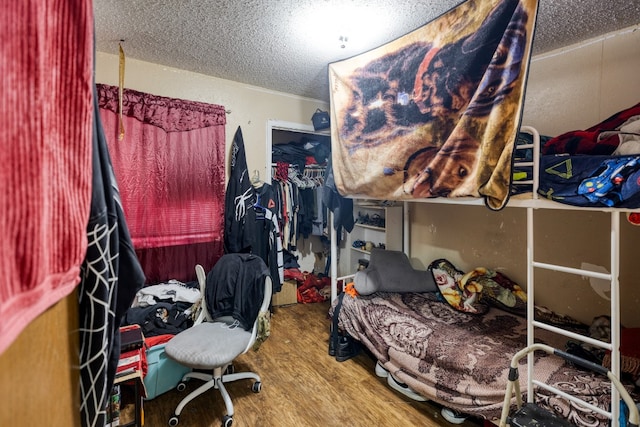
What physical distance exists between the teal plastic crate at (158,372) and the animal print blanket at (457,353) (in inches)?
52.6

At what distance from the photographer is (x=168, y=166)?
111 inches

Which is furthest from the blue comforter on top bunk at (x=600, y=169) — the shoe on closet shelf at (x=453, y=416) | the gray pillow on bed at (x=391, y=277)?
the gray pillow on bed at (x=391, y=277)

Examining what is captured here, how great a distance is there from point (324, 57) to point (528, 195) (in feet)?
6.40


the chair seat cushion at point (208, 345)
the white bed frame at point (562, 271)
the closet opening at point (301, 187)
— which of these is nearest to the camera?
the white bed frame at point (562, 271)

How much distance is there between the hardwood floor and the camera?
1.88 metres

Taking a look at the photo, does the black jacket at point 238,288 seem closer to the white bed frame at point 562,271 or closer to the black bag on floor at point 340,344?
the black bag on floor at point 340,344

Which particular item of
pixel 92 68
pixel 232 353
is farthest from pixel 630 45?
pixel 232 353

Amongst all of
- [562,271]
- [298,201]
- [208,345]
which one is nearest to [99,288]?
[208,345]

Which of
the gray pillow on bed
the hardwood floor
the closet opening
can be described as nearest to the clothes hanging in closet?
the closet opening

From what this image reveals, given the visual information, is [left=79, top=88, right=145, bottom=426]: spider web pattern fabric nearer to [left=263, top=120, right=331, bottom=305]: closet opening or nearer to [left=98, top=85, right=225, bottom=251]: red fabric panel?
[left=98, top=85, right=225, bottom=251]: red fabric panel

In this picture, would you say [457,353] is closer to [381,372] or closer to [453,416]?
[453,416]

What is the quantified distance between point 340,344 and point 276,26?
253 cm

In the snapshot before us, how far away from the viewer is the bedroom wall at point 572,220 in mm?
2051

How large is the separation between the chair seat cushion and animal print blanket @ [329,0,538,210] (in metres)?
1.40
